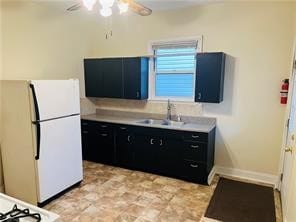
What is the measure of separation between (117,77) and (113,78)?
0.29ft

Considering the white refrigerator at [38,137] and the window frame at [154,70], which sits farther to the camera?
the window frame at [154,70]

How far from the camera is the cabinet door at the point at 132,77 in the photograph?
394 centimetres

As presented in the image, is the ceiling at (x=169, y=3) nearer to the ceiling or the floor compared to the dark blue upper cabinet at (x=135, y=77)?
nearer to the ceiling

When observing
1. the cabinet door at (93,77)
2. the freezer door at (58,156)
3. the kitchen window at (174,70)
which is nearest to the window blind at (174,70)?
the kitchen window at (174,70)

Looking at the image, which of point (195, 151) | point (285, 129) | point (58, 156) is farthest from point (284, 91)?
point (58, 156)

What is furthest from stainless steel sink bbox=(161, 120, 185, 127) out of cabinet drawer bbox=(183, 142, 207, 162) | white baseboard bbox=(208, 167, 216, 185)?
white baseboard bbox=(208, 167, 216, 185)

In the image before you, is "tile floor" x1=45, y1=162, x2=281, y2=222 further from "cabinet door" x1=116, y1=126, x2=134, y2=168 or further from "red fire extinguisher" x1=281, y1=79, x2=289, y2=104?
"red fire extinguisher" x1=281, y1=79, x2=289, y2=104

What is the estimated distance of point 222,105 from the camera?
3.64 metres

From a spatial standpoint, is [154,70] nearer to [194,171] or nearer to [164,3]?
[164,3]

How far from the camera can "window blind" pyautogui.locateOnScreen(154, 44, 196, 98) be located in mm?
3865

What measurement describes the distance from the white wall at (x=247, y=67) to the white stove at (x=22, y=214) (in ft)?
9.93

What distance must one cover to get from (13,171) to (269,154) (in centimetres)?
363

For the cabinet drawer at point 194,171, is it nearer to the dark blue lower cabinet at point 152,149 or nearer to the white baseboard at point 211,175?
the dark blue lower cabinet at point 152,149

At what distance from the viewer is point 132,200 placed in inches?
115
